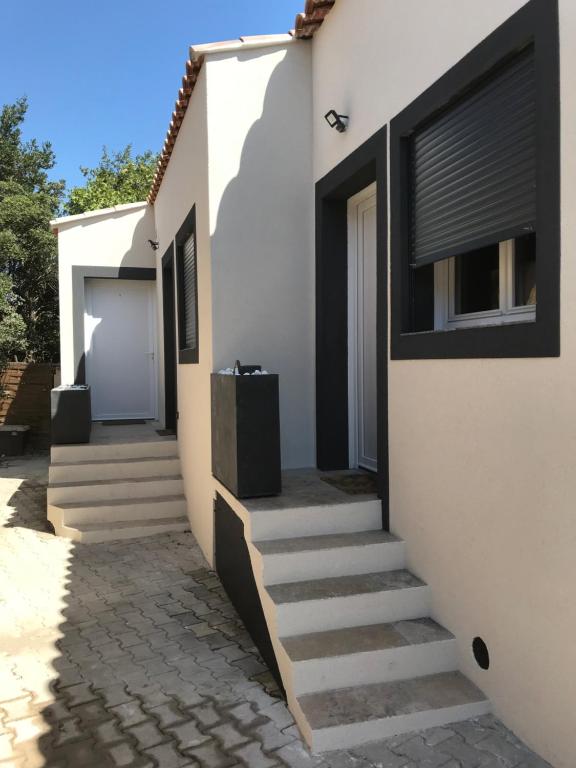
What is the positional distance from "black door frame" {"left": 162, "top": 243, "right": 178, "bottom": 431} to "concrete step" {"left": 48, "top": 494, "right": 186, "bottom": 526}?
2063mm

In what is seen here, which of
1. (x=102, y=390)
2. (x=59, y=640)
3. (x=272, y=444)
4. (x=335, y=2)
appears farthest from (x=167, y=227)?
(x=59, y=640)

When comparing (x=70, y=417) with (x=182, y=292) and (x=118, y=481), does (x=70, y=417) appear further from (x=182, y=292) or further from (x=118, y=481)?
(x=182, y=292)

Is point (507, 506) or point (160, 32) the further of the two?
point (160, 32)

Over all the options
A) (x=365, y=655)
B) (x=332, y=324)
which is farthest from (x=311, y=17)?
(x=365, y=655)

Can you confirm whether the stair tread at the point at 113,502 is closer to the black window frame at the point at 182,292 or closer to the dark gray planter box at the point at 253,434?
the black window frame at the point at 182,292

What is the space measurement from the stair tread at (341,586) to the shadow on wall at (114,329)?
7.19 meters

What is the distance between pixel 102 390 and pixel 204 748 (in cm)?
815

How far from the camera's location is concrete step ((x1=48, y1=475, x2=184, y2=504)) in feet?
22.6

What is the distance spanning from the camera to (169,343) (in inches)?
356

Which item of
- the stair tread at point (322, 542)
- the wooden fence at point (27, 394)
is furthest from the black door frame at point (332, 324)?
the wooden fence at point (27, 394)

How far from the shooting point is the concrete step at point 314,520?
395cm

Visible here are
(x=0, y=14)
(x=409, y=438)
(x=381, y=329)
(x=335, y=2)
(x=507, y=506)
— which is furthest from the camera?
(x=0, y=14)

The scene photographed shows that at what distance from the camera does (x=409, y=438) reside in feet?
12.3

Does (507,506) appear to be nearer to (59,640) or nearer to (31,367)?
(59,640)
